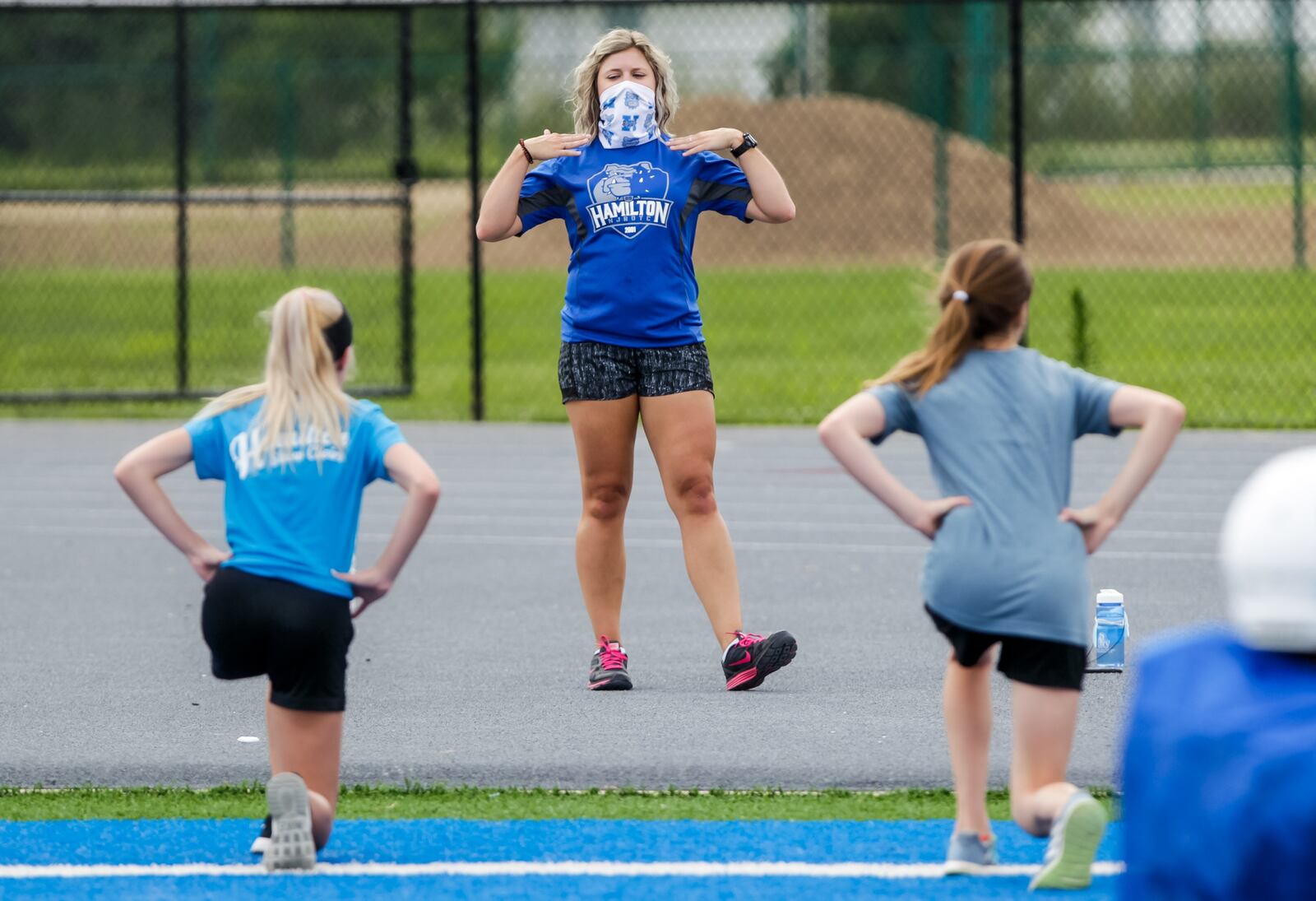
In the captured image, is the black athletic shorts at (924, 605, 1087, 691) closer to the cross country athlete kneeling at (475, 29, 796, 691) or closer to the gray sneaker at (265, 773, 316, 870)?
the gray sneaker at (265, 773, 316, 870)

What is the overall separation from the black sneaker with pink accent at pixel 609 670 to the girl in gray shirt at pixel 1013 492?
85.8 inches

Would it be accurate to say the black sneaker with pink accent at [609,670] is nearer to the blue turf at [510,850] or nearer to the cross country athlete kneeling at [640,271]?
the cross country athlete kneeling at [640,271]

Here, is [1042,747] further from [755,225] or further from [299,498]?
[755,225]

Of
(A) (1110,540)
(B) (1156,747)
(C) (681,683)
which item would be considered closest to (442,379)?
(A) (1110,540)

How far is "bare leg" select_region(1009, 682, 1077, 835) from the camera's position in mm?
4016

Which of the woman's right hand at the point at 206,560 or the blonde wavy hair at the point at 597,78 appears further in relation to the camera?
the blonde wavy hair at the point at 597,78

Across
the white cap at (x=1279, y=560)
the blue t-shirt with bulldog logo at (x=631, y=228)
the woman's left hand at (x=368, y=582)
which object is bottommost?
the woman's left hand at (x=368, y=582)

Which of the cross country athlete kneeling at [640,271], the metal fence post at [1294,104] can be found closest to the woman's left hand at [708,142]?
the cross country athlete kneeling at [640,271]

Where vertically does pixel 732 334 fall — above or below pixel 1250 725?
above

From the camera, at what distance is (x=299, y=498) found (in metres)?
4.22

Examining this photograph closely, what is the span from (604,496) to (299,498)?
2.17 meters

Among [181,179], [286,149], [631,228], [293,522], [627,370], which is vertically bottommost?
[293,522]

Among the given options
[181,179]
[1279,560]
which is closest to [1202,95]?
[181,179]

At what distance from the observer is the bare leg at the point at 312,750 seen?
14.1 feet
